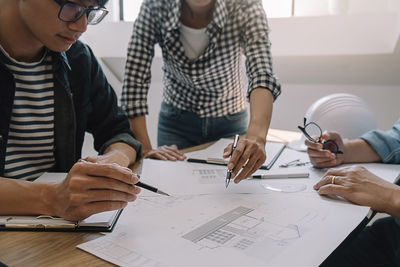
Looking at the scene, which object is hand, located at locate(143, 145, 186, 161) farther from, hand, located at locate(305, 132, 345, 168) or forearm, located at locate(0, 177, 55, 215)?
forearm, located at locate(0, 177, 55, 215)

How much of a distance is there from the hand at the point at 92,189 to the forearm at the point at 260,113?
596 millimetres

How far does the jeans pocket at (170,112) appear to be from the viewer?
1.56m

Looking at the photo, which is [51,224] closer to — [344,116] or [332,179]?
[332,179]

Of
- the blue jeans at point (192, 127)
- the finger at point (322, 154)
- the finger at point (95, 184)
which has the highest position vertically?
the finger at point (95, 184)

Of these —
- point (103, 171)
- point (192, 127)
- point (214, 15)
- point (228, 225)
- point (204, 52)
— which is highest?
point (214, 15)

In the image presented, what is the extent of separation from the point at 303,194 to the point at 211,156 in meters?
0.41

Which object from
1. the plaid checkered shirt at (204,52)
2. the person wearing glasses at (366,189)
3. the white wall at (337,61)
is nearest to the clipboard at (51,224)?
the person wearing glasses at (366,189)

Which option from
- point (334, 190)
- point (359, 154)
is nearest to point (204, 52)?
point (359, 154)

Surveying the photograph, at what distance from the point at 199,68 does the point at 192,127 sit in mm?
248

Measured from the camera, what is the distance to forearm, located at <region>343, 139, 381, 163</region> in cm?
115

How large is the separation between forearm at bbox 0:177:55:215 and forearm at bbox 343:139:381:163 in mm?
859

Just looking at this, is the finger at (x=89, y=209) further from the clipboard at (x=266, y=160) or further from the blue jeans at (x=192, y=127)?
the blue jeans at (x=192, y=127)

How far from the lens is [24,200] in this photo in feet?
2.31

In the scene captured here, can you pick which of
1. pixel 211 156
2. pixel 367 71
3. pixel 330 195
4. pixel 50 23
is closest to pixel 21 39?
pixel 50 23
